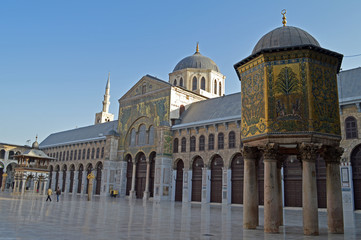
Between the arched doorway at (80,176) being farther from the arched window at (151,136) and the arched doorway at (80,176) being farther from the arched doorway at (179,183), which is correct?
the arched doorway at (179,183)

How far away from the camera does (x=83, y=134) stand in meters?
55.3

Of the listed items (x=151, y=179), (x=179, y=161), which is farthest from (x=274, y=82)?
(x=151, y=179)

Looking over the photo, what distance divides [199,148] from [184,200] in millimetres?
5540

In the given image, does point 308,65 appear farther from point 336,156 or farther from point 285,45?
point 336,156

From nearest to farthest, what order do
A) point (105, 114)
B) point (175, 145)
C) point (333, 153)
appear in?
point (333, 153)
point (175, 145)
point (105, 114)

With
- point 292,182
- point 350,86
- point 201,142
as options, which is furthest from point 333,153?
point 201,142

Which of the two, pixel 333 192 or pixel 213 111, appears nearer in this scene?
pixel 333 192

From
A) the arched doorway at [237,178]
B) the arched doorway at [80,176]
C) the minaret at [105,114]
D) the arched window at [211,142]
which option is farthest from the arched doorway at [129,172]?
the minaret at [105,114]

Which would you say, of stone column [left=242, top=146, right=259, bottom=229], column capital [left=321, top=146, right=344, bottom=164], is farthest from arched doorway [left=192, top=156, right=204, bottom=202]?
column capital [left=321, top=146, right=344, bottom=164]

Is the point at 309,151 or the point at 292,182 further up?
the point at 309,151

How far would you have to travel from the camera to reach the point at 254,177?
39.0 ft

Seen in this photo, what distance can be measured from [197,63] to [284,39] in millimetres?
34472

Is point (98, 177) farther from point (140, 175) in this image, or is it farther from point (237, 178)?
point (237, 178)

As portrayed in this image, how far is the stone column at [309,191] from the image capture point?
10016 millimetres
